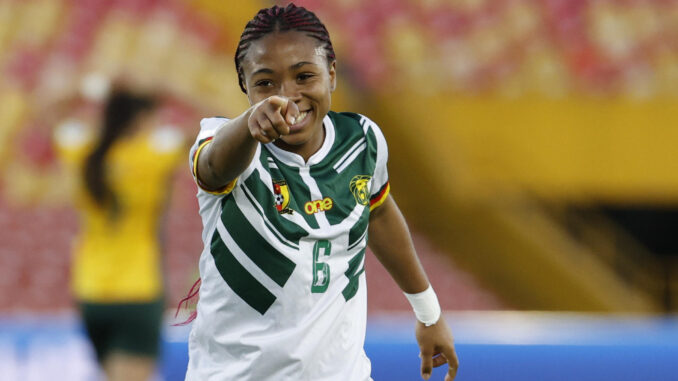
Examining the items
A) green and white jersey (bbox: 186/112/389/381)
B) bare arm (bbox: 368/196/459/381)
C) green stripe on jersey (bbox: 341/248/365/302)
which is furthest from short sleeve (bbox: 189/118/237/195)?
bare arm (bbox: 368/196/459/381)

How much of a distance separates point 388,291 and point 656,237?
13.5 ft

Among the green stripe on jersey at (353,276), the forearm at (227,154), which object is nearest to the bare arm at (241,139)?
the forearm at (227,154)

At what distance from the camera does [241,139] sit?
5.25 ft

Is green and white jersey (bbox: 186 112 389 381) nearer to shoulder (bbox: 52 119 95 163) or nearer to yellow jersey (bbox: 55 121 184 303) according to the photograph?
yellow jersey (bbox: 55 121 184 303)

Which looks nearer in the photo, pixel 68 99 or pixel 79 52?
pixel 68 99

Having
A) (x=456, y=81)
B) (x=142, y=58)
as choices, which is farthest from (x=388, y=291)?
(x=142, y=58)

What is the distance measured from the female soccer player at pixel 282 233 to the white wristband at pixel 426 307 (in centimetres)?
33

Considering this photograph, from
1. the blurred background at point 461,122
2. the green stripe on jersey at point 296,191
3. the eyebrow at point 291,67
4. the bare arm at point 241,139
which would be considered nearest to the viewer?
the bare arm at point 241,139

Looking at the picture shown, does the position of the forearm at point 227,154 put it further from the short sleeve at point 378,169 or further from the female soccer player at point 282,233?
the short sleeve at point 378,169

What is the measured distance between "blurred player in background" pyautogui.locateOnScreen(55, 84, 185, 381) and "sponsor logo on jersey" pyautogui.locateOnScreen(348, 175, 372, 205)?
77.3 inches

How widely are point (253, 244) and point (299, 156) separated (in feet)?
0.68

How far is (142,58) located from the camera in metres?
8.91

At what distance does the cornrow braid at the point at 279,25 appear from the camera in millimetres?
1781

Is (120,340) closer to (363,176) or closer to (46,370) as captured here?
(46,370)
